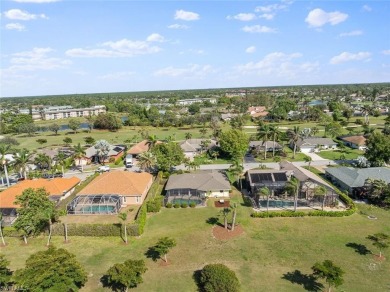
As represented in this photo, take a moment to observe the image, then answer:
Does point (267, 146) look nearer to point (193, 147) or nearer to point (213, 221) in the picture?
point (193, 147)

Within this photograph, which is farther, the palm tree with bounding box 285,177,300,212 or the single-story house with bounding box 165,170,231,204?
the single-story house with bounding box 165,170,231,204

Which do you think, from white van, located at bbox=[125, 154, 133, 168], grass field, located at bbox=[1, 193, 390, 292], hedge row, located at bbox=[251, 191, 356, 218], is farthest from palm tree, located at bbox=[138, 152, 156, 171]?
hedge row, located at bbox=[251, 191, 356, 218]

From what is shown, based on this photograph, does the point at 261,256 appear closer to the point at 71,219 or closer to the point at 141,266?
the point at 141,266

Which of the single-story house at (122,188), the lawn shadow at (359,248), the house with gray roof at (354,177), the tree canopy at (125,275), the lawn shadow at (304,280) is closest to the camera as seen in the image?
the tree canopy at (125,275)

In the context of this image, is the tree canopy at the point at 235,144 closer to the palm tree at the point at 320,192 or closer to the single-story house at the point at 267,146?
the single-story house at the point at 267,146

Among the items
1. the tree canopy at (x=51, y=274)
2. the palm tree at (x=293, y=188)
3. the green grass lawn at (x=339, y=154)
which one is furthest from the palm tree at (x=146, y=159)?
the green grass lawn at (x=339, y=154)

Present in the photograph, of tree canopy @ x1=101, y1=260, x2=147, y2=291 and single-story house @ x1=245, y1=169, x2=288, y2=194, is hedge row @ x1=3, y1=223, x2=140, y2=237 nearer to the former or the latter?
tree canopy @ x1=101, y1=260, x2=147, y2=291

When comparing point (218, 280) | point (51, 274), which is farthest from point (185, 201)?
point (51, 274)
